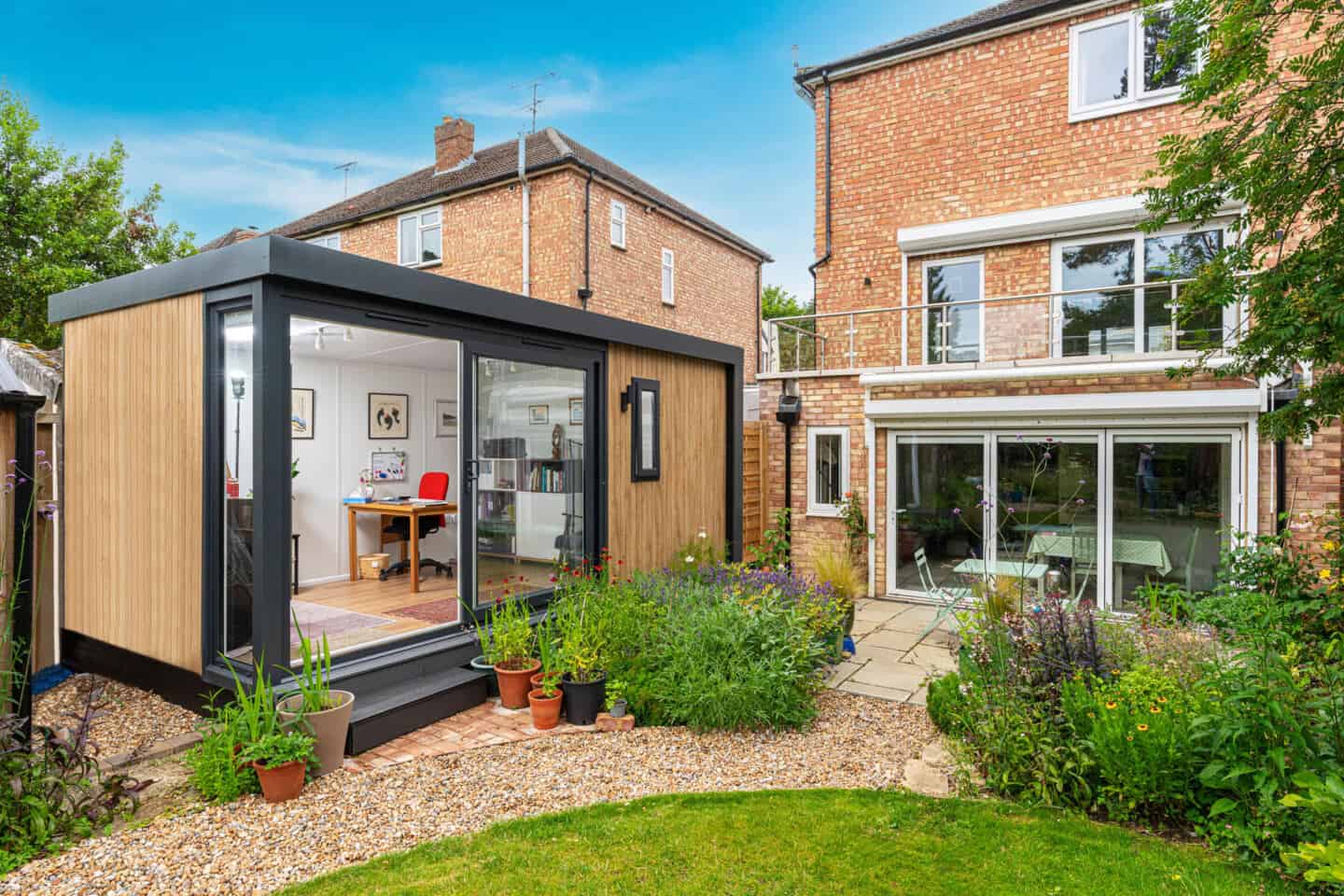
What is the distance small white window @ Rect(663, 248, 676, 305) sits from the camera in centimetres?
1564

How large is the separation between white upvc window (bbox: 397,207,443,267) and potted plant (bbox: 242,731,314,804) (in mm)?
12644

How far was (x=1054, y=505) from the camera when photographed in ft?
27.9

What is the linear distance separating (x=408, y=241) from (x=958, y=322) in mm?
11362

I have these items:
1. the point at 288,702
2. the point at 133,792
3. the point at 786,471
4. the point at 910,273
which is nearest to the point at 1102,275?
the point at 910,273

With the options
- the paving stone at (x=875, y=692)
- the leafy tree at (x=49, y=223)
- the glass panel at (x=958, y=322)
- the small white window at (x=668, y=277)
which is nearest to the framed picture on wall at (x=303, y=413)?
the paving stone at (x=875, y=692)

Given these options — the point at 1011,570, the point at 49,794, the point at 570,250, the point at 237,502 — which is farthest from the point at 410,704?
the point at 570,250

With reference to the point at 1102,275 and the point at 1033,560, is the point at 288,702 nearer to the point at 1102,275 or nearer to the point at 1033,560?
the point at 1033,560

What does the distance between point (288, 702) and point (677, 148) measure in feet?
53.6

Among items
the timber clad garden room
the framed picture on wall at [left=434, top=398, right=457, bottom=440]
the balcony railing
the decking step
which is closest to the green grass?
the decking step

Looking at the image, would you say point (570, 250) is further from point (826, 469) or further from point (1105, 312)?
point (1105, 312)

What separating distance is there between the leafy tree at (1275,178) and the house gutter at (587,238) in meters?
9.55

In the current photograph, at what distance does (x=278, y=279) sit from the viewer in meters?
4.29

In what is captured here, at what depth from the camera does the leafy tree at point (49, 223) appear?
13836mm

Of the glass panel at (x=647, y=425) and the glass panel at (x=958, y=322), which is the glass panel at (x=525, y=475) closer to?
the glass panel at (x=647, y=425)
